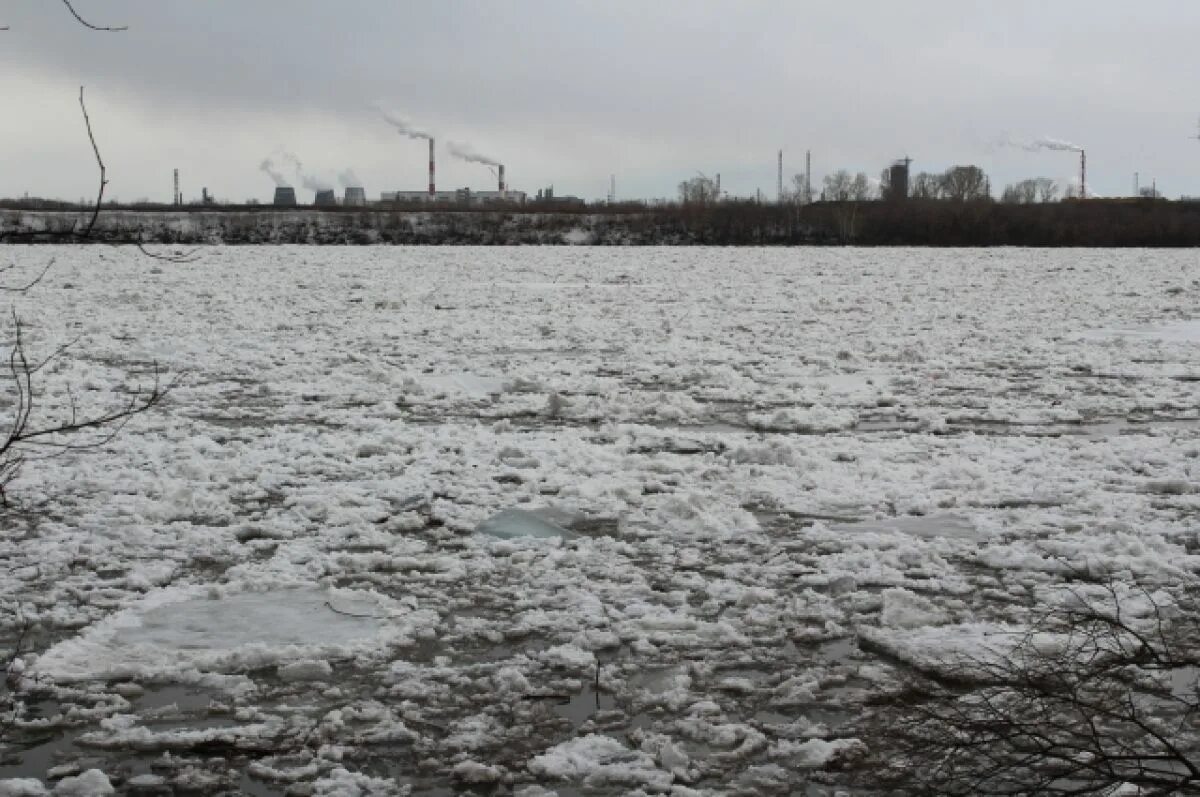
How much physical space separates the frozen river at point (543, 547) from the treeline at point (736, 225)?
113 feet

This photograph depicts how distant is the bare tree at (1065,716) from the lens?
2705 mm

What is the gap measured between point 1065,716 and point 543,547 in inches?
106

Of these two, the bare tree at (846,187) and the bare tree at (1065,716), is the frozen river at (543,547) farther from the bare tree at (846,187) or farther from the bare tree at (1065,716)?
the bare tree at (846,187)

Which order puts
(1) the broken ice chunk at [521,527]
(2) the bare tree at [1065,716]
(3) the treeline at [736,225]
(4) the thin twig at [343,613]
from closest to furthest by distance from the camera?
(2) the bare tree at [1065,716], (4) the thin twig at [343,613], (1) the broken ice chunk at [521,527], (3) the treeline at [736,225]

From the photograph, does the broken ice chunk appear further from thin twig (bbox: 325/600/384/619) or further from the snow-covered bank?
the snow-covered bank

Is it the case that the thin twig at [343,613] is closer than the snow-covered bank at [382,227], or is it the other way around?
the thin twig at [343,613]

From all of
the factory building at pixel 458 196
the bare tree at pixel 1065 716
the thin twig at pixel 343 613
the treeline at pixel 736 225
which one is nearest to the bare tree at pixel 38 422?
the thin twig at pixel 343 613

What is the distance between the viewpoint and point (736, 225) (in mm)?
49094

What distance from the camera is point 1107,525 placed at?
5922mm

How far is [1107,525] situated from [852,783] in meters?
3.09

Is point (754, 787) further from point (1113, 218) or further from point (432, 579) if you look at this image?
point (1113, 218)

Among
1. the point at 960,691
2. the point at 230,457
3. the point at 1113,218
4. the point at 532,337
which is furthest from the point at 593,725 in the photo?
the point at 1113,218

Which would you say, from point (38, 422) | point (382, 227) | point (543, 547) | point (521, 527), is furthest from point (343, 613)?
point (382, 227)

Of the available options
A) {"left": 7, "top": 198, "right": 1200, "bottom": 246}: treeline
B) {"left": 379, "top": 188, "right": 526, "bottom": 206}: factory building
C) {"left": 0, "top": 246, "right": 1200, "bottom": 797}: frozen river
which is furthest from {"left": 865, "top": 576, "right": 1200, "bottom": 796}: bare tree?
{"left": 379, "top": 188, "right": 526, "bottom": 206}: factory building
